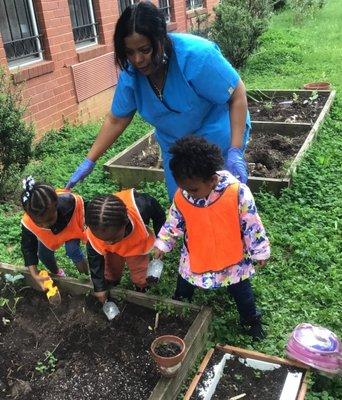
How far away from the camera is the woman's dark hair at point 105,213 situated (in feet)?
8.20

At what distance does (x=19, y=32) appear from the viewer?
641 cm

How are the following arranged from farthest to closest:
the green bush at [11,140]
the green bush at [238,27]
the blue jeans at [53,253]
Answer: the green bush at [238,27], the green bush at [11,140], the blue jeans at [53,253]

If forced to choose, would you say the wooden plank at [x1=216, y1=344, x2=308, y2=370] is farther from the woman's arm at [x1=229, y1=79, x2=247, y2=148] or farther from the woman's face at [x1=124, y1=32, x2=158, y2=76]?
the woman's face at [x1=124, y1=32, x2=158, y2=76]

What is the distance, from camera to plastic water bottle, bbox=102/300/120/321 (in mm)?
2900

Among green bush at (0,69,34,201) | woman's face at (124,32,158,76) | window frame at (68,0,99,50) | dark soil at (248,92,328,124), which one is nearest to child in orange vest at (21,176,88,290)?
woman's face at (124,32,158,76)

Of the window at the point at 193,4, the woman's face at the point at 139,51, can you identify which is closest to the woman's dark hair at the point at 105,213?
the woman's face at the point at 139,51

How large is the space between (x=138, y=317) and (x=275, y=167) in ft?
9.34

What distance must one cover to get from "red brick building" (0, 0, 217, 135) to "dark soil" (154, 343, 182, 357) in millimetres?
4123

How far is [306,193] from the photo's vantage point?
4.54 meters

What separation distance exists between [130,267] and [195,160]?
113cm

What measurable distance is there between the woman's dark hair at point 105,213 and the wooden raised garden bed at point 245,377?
912 millimetres

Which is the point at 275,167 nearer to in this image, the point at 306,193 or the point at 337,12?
the point at 306,193

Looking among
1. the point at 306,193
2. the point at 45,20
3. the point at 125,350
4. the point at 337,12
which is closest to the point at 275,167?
the point at 306,193

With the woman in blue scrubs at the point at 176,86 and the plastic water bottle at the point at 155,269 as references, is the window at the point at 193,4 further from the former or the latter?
the plastic water bottle at the point at 155,269
